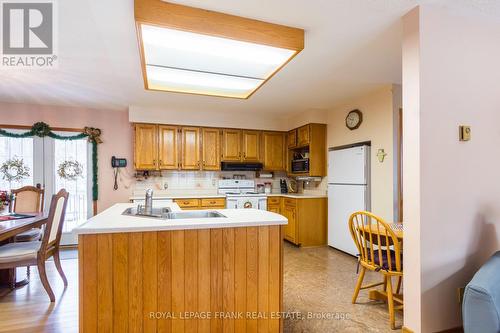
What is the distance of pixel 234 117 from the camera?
16.8ft

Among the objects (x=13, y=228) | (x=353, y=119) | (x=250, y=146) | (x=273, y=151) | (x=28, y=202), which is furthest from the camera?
(x=273, y=151)

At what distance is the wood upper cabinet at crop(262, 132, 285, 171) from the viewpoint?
531 centimetres

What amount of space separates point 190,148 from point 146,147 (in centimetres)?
76

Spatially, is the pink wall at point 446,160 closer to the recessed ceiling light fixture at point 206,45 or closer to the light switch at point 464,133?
the light switch at point 464,133

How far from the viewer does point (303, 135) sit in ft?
16.0

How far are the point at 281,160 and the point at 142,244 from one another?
13.2 feet

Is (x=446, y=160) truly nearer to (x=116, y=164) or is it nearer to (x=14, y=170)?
(x=116, y=164)

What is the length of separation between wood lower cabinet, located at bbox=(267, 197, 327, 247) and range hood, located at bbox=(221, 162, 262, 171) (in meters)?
0.93

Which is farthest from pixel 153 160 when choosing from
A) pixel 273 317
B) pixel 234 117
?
Answer: pixel 273 317

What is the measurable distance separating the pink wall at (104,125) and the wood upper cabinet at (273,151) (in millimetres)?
2568

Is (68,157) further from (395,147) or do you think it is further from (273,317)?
(395,147)

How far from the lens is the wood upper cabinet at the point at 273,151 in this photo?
531 cm

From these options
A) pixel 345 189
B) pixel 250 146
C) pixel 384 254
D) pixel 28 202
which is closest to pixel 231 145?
pixel 250 146

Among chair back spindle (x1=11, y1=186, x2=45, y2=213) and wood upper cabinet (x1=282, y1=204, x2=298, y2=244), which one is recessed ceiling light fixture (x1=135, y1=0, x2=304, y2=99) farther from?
wood upper cabinet (x1=282, y1=204, x2=298, y2=244)
